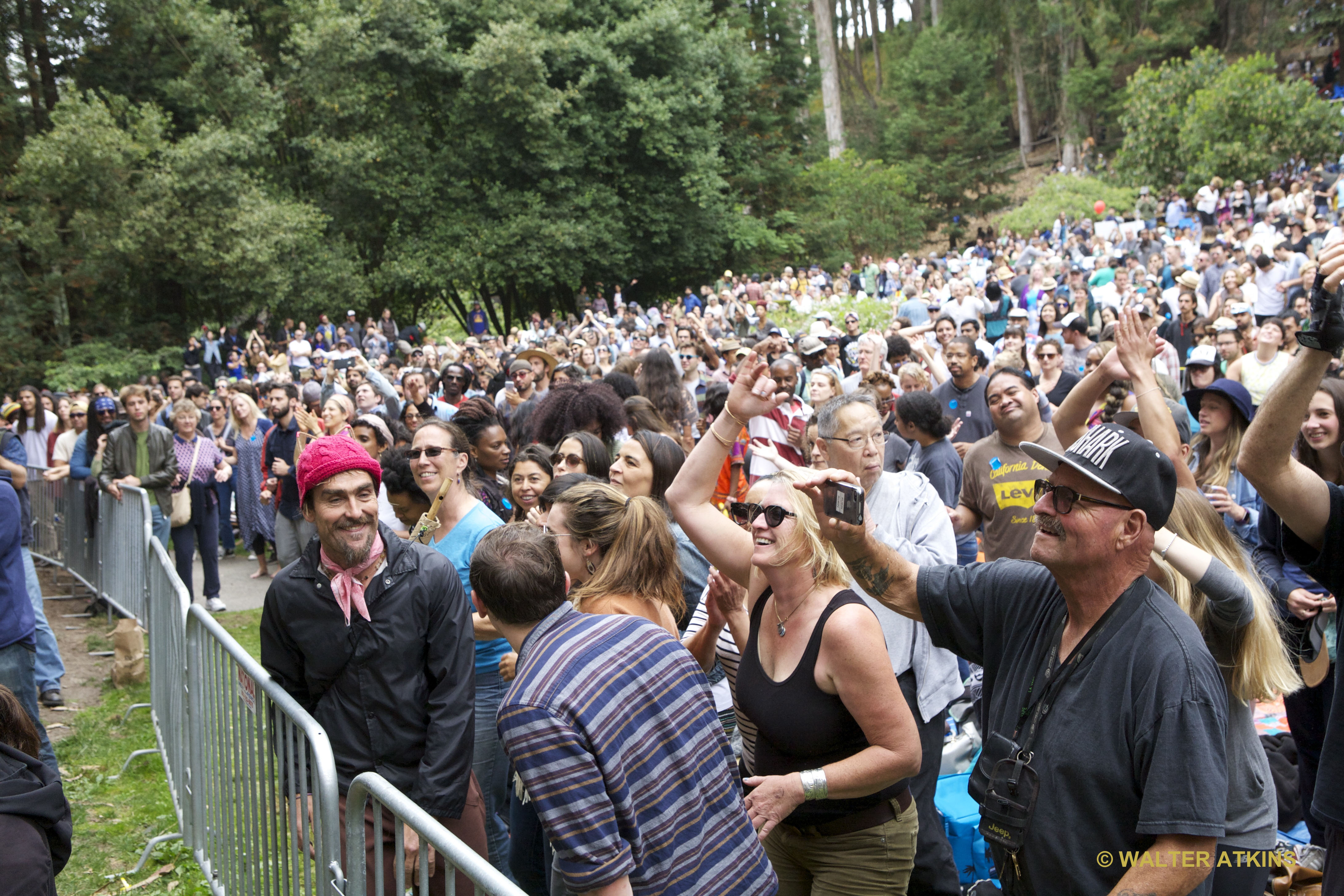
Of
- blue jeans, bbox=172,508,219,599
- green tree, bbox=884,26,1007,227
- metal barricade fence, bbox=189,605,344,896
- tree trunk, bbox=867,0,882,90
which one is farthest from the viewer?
tree trunk, bbox=867,0,882,90

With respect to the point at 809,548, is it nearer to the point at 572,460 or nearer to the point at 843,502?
the point at 843,502

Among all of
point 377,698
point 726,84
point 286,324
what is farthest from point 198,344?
point 377,698

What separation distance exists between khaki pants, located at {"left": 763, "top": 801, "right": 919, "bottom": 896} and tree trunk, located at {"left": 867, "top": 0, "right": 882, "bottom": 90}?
63.6 m

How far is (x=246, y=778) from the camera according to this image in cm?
368

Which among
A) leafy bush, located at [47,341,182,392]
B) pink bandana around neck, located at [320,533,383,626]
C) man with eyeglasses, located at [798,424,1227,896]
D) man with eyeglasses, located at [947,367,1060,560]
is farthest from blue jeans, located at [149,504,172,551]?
leafy bush, located at [47,341,182,392]

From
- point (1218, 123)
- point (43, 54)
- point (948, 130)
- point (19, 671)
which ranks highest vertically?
point (43, 54)

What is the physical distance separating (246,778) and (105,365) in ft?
83.4

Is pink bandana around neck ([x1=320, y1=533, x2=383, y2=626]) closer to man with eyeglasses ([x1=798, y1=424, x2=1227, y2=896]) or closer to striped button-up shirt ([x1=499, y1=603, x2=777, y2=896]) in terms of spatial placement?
striped button-up shirt ([x1=499, y1=603, x2=777, y2=896])

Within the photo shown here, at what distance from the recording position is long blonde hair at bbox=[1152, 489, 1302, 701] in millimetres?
2770

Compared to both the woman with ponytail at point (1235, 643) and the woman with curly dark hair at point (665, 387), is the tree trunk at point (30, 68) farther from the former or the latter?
the woman with ponytail at point (1235, 643)

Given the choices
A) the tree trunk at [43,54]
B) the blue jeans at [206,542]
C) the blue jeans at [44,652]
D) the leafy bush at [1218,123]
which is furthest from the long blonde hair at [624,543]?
the leafy bush at [1218,123]

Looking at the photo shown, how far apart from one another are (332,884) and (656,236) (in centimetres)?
3269

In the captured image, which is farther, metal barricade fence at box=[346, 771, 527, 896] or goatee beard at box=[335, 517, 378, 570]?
goatee beard at box=[335, 517, 378, 570]

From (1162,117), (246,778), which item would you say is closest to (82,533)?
(246,778)
